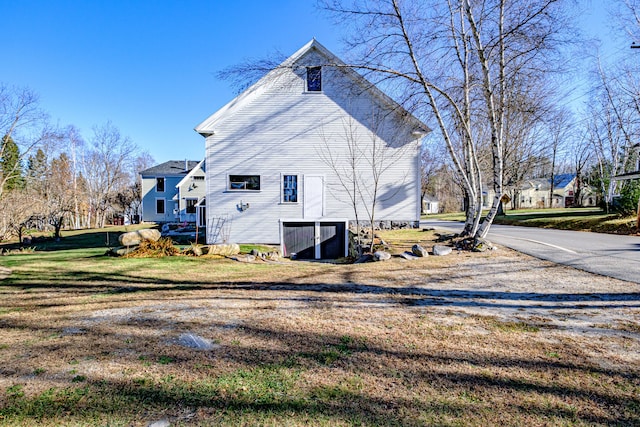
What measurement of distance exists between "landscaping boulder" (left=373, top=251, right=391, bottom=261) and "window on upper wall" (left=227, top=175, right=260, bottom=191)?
21.6 ft

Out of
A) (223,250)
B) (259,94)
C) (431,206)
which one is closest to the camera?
(223,250)

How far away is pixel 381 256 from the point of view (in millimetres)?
8508

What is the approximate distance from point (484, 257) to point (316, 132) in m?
8.03

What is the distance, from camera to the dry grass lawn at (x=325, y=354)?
2182 millimetres

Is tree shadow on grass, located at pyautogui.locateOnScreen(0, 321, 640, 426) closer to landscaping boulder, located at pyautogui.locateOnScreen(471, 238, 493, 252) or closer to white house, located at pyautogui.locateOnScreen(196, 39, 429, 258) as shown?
landscaping boulder, located at pyautogui.locateOnScreen(471, 238, 493, 252)

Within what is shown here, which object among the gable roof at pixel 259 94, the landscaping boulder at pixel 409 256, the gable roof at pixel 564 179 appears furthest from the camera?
the gable roof at pixel 564 179

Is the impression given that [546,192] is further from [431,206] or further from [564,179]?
[431,206]

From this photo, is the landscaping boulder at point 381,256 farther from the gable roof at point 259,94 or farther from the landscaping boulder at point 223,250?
the gable roof at point 259,94

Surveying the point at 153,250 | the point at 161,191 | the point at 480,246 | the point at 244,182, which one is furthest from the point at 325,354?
the point at 161,191

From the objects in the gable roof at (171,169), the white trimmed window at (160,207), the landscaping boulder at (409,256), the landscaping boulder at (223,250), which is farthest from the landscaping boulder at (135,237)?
the white trimmed window at (160,207)

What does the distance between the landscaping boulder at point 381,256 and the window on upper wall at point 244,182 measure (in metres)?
6.57

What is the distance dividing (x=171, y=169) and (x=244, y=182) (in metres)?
23.5

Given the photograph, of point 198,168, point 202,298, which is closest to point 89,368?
point 202,298

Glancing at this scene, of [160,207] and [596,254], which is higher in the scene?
[160,207]
